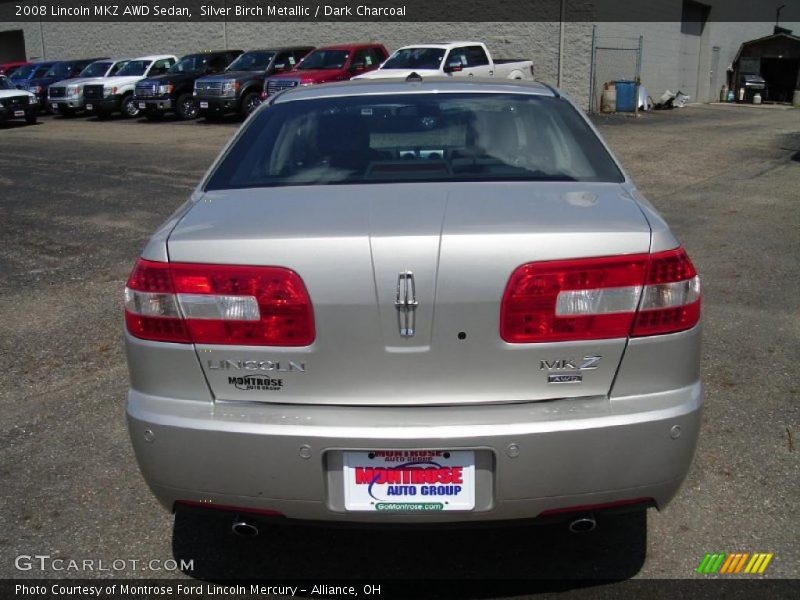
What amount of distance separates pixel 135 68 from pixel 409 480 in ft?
87.3

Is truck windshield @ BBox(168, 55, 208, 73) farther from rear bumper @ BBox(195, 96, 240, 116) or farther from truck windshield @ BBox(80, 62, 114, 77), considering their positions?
truck windshield @ BBox(80, 62, 114, 77)

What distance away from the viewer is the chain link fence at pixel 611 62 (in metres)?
24.2

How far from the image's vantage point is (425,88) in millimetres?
3789

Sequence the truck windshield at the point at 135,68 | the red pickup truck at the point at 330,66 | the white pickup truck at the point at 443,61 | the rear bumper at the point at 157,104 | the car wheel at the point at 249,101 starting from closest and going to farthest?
the white pickup truck at the point at 443,61, the red pickup truck at the point at 330,66, the car wheel at the point at 249,101, the rear bumper at the point at 157,104, the truck windshield at the point at 135,68

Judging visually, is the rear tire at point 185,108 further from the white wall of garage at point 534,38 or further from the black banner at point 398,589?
the black banner at point 398,589

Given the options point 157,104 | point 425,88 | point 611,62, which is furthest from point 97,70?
point 425,88

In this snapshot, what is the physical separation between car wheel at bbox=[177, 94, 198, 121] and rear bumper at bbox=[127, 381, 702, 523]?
74.6 ft

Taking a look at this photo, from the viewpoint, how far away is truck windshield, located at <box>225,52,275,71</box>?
74.5ft

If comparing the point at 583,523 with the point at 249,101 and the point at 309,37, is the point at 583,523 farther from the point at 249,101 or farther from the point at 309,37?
the point at 309,37

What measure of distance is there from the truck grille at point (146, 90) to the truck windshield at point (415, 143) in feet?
70.4

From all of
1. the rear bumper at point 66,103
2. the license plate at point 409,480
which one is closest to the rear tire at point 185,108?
the rear bumper at point 66,103

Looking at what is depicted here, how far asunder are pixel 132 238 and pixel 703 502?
6.64 meters
